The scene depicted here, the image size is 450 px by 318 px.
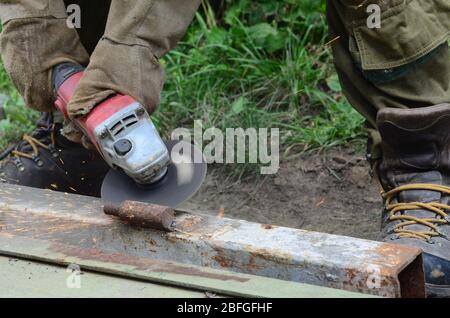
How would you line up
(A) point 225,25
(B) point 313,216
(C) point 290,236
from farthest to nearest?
(A) point 225,25, (B) point 313,216, (C) point 290,236

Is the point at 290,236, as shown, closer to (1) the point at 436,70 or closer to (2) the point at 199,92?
(1) the point at 436,70

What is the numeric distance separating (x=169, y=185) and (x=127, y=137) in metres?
0.23

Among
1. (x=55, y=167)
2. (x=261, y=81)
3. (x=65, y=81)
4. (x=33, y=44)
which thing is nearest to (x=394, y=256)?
(x=65, y=81)

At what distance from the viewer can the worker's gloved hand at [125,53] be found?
2.19 meters

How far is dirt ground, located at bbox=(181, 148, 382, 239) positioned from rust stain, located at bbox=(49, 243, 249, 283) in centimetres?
113

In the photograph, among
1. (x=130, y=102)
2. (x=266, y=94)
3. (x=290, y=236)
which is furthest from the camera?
A: (x=266, y=94)

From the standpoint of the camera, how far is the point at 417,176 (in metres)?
2.23

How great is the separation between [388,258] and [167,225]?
21.1 inches

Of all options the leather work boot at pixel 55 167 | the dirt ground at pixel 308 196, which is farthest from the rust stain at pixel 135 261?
the dirt ground at pixel 308 196

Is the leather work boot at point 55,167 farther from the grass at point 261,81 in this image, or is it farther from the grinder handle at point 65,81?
the grass at point 261,81

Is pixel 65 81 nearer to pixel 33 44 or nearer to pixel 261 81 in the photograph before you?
pixel 33 44

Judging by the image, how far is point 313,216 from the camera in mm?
2910

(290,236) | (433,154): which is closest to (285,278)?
(290,236)

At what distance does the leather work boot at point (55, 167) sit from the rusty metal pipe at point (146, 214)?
2.61 ft
